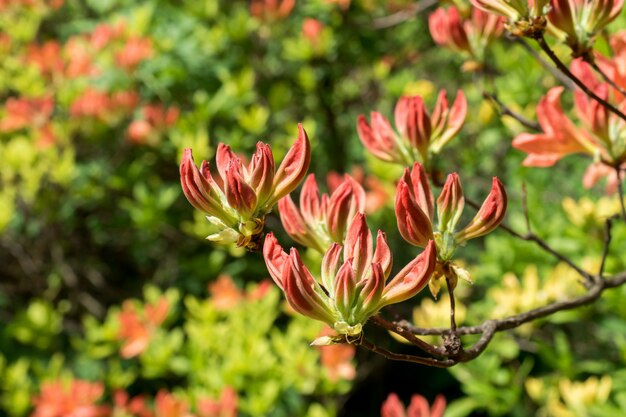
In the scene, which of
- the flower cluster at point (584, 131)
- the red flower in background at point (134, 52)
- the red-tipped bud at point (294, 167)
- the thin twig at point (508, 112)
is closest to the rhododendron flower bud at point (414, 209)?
the red-tipped bud at point (294, 167)

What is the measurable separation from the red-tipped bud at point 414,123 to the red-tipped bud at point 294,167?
0.95 ft

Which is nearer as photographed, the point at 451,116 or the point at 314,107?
the point at 451,116

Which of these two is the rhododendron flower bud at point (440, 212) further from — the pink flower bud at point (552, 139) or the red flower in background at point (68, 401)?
the red flower in background at point (68, 401)

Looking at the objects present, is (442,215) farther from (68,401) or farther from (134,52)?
(134,52)

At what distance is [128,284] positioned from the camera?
3.99 m

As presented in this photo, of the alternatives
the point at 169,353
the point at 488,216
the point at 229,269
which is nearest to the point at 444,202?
Answer: the point at 488,216

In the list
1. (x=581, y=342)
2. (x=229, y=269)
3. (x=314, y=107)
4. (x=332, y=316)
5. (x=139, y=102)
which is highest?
(x=332, y=316)

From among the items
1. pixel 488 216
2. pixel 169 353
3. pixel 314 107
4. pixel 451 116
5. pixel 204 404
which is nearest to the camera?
pixel 488 216

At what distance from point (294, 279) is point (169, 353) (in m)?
2.20

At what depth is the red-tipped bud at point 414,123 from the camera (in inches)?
38.5

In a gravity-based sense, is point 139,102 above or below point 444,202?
below

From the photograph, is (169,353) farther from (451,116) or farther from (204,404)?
(451,116)

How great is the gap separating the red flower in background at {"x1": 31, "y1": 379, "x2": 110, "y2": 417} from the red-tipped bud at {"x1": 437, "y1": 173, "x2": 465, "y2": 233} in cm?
224

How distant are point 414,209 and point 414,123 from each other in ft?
1.04
